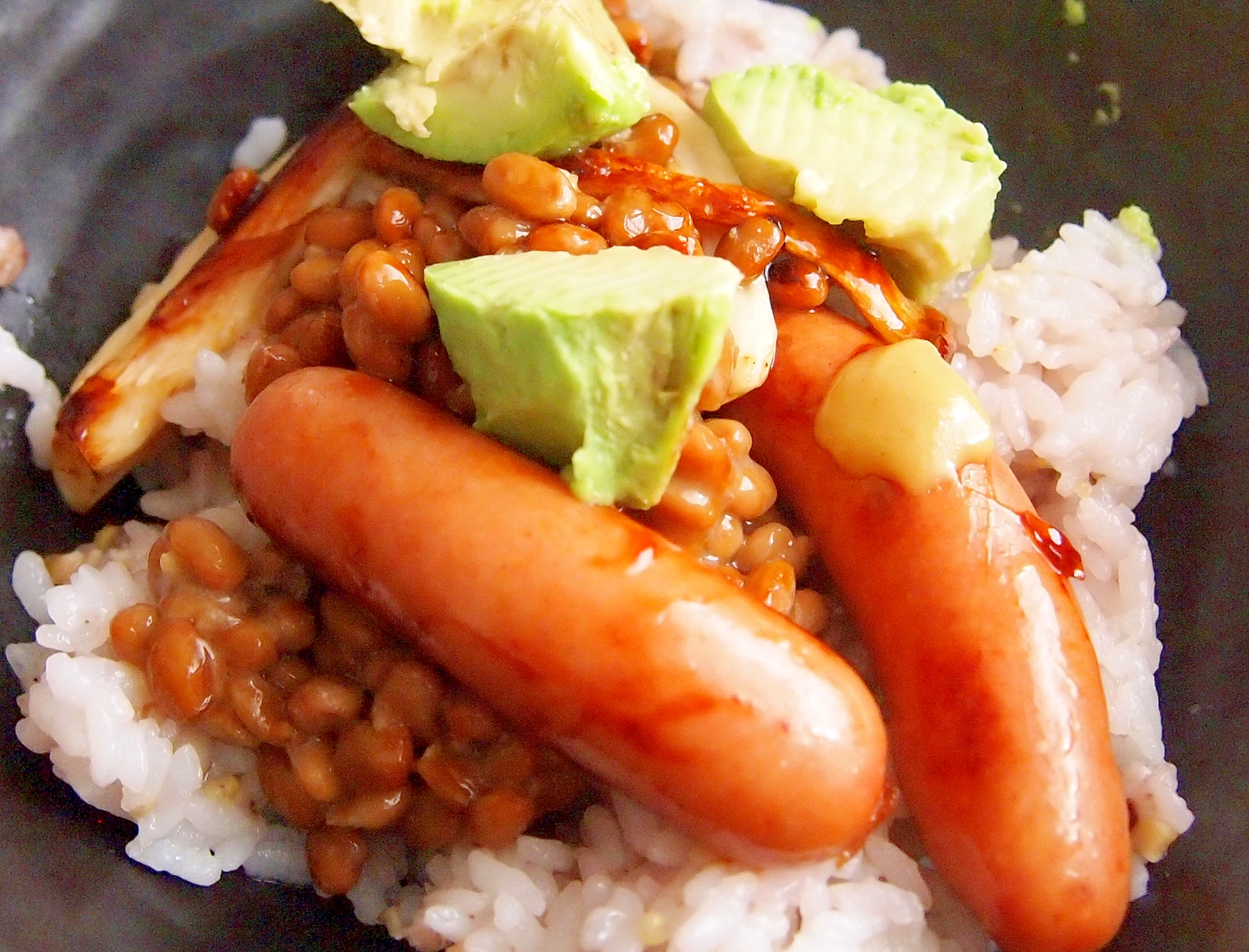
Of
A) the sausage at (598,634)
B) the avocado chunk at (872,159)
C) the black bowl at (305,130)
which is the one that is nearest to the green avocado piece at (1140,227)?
the black bowl at (305,130)

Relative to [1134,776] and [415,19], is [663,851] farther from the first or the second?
[415,19]

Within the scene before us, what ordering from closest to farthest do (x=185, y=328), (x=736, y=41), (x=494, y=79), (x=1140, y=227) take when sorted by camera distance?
(x=494, y=79) → (x=185, y=328) → (x=1140, y=227) → (x=736, y=41)

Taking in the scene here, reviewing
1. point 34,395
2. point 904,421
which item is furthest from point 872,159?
point 34,395

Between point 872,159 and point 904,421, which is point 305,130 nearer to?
point 872,159

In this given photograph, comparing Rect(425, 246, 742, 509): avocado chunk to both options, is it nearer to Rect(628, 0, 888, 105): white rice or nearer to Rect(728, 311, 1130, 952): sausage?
Rect(728, 311, 1130, 952): sausage

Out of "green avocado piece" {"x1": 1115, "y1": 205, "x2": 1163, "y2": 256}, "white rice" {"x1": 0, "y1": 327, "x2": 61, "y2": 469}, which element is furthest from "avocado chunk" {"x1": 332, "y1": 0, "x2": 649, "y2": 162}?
"green avocado piece" {"x1": 1115, "y1": 205, "x2": 1163, "y2": 256}

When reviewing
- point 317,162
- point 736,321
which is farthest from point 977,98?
point 317,162

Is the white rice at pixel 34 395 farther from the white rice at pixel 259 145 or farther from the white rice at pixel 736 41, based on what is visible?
the white rice at pixel 736 41
